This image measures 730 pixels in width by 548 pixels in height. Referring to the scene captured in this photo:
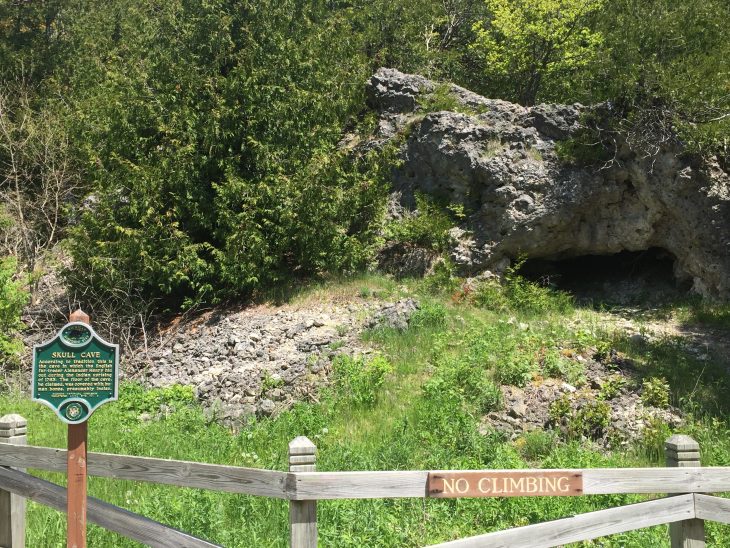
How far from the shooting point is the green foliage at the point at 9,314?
35.9ft

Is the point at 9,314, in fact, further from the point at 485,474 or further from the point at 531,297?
the point at 485,474

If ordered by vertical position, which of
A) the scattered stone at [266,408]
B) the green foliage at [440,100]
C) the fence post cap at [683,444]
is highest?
the green foliage at [440,100]

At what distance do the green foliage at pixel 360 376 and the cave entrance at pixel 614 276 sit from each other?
625 cm

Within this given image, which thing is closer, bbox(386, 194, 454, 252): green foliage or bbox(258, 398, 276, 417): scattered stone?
bbox(258, 398, 276, 417): scattered stone

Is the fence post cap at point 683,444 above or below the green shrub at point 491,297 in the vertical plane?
below

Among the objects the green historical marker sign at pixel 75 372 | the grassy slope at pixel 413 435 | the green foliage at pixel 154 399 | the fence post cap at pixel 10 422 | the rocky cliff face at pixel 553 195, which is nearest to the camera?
the green historical marker sign at pixel 75 372

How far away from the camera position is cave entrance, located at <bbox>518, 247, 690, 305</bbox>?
570 inches

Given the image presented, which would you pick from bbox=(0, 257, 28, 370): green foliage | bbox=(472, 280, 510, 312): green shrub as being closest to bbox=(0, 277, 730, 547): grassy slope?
bbox=(472, 280, 510, 312): green shrub

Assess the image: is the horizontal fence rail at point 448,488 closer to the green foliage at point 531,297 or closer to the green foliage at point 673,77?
the green foliage at point 531,297

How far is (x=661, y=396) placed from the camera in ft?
27.0

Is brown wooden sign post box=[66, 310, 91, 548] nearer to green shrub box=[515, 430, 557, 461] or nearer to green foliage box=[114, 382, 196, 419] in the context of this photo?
green shrub box=[515, 430, 557, 461]

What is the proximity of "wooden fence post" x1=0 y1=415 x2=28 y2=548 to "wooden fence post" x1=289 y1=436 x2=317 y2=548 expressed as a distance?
8.78 feet

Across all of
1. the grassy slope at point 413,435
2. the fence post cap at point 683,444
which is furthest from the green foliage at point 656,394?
the fence post cap at point 683,444

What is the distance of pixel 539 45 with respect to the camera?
1936 cm
